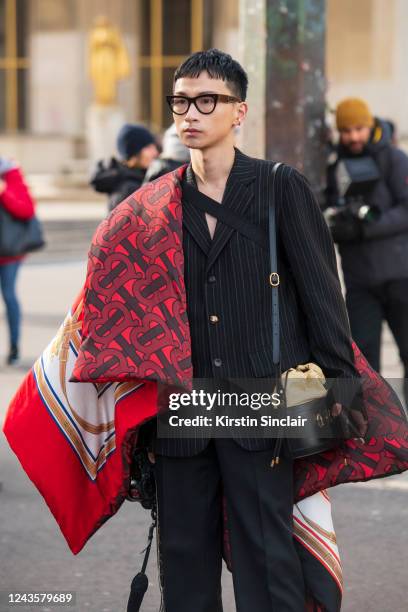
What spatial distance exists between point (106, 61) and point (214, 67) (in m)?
28.7

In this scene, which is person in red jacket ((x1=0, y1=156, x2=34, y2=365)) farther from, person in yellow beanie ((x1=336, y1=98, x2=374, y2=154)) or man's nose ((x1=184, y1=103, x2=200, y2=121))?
man's nose ((x1=184, y1=103, x2=200, y2=121))

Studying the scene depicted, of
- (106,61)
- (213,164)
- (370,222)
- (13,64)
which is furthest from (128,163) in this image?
(13,64)

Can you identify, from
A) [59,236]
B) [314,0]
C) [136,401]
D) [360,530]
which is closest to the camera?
[136,401]

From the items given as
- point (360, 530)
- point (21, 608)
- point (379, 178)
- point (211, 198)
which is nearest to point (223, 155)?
point (211, 198)

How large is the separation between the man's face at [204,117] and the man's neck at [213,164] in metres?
0.03

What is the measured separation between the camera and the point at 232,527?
341cm

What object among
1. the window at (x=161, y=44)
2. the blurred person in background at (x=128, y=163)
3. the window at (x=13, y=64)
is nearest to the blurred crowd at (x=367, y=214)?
the blurred person in background at (x=128, y=163)

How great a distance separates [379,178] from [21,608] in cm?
300

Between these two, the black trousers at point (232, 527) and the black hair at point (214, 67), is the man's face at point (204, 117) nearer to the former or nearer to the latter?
the black hair at point (214, 67)

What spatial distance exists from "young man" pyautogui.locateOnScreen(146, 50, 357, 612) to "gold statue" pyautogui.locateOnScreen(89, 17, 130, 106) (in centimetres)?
2806

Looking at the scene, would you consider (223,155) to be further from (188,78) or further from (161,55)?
(161,55)

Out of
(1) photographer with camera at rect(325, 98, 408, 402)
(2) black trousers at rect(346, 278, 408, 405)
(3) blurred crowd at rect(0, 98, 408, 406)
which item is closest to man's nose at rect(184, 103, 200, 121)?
(3) blurred crowd at rect(0, 98, 408, 406)

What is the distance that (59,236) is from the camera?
773 inches

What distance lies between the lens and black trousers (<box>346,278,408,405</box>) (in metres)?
6.68
